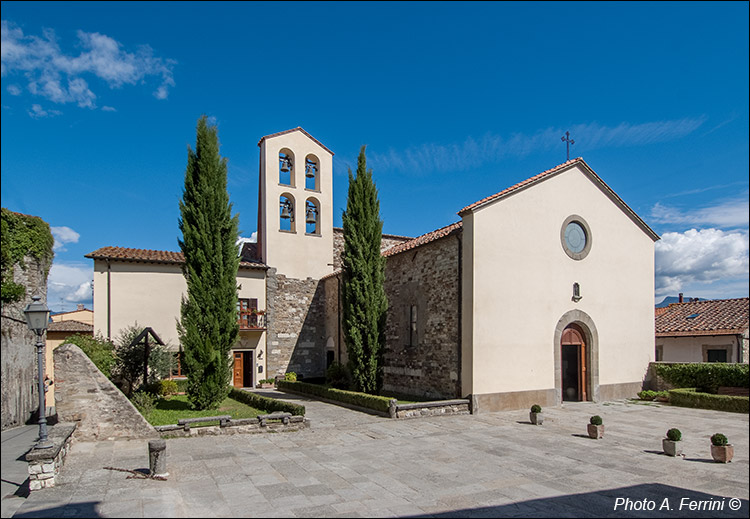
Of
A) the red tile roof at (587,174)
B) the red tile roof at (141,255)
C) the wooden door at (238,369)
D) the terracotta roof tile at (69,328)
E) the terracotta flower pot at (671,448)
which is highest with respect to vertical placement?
the red tile roof at (587,174)

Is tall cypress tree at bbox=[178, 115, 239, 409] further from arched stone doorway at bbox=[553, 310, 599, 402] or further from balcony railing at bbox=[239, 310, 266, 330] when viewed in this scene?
arched stone doorway at bbox=[553, 310, 599, 402]

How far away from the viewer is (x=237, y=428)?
12.7 metres

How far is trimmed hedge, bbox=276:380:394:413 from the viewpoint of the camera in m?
15.5

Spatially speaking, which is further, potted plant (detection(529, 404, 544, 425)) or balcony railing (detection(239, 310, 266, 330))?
balcony railing (detection(239, 310, 266, 330))

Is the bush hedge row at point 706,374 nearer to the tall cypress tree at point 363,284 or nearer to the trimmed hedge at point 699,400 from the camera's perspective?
the trimmed hedge at point 699,400

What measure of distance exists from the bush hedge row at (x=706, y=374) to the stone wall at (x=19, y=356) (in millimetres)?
24495

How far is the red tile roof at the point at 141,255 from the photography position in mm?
21531

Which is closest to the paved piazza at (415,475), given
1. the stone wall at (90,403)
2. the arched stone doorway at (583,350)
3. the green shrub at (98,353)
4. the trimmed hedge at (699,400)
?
the stone wall at (90,403)

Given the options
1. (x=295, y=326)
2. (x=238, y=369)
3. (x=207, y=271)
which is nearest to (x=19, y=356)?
(x=207, y=271)

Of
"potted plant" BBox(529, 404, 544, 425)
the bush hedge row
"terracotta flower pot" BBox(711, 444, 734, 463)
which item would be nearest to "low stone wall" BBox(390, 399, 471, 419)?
"potted plant" BBox(529, 404, 544, 425)

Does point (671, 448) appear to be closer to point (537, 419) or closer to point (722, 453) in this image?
point (722, 453)

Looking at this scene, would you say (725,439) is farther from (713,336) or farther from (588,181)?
(713,336)

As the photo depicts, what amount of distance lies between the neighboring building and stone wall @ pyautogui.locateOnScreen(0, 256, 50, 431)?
27.5m

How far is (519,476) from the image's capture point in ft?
28.7
